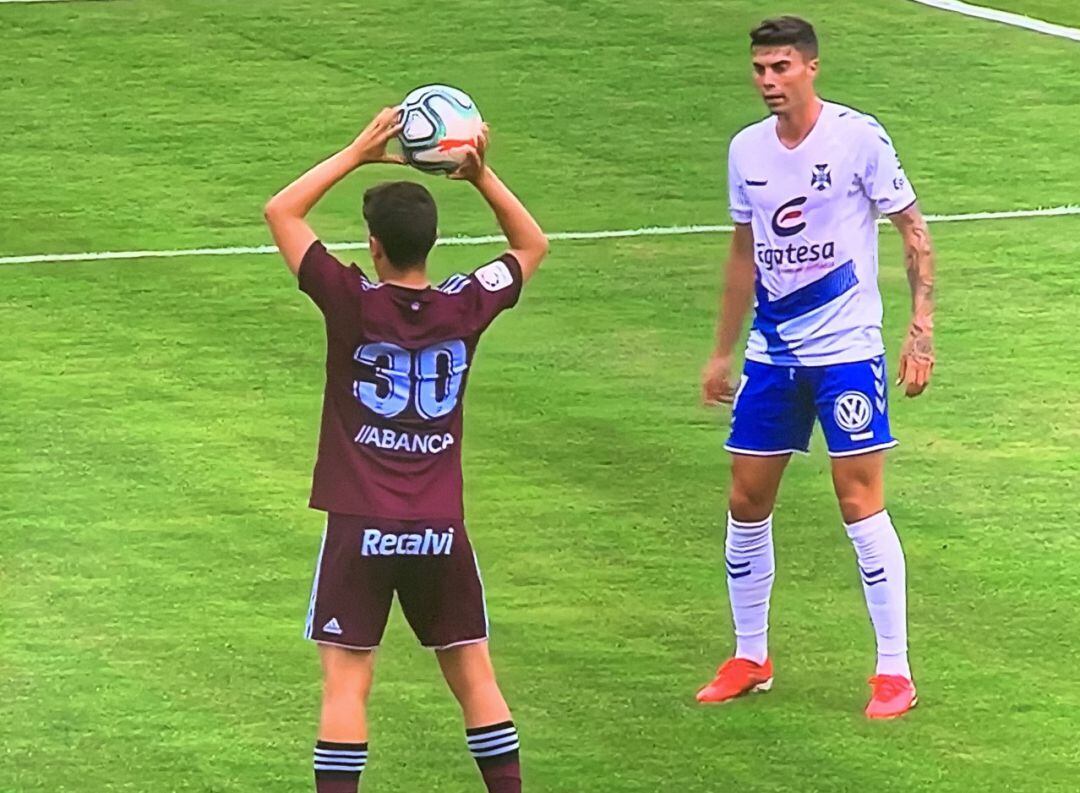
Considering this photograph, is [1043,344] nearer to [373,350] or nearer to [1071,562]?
[1071,562]

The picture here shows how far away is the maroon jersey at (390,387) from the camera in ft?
19.4

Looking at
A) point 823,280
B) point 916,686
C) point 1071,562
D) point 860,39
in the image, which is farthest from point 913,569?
point 860,39

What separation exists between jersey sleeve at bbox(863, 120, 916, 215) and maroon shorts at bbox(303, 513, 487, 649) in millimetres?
1995

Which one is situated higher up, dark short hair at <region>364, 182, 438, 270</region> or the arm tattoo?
dark short hair at <region>364, 182, 438, 270</region>

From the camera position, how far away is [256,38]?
67.6 feet

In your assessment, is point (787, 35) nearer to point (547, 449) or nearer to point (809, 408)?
point (809, 408)

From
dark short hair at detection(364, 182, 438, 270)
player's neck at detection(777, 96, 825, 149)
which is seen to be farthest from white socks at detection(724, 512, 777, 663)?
dark short hair at detection(364, 182, 438, 270)

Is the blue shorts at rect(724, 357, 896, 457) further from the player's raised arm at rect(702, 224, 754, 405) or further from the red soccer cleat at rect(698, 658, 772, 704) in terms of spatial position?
the red soccer cleat at rect(698, 658, 772, 704)

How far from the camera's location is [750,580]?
24.8 ft

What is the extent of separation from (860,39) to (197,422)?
36.3 feet

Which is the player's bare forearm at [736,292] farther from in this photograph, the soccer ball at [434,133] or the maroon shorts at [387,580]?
the maroon shorts at [387,580]

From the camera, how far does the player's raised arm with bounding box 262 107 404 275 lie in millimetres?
5945

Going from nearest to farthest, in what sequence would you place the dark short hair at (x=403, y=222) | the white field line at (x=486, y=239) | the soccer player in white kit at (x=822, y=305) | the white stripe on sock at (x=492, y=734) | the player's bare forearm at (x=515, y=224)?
the dark short hair at (x=403, y=222) → the white stripe on sock at (x=492, y=734) → the player's bare forearm at (x=515, y=224) → the soccer player in white kit at (x=822, y=305) → the white field line at (x=486, y=239)

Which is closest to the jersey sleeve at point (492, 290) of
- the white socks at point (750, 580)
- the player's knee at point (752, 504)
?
the player's knee at point (752, 504)
